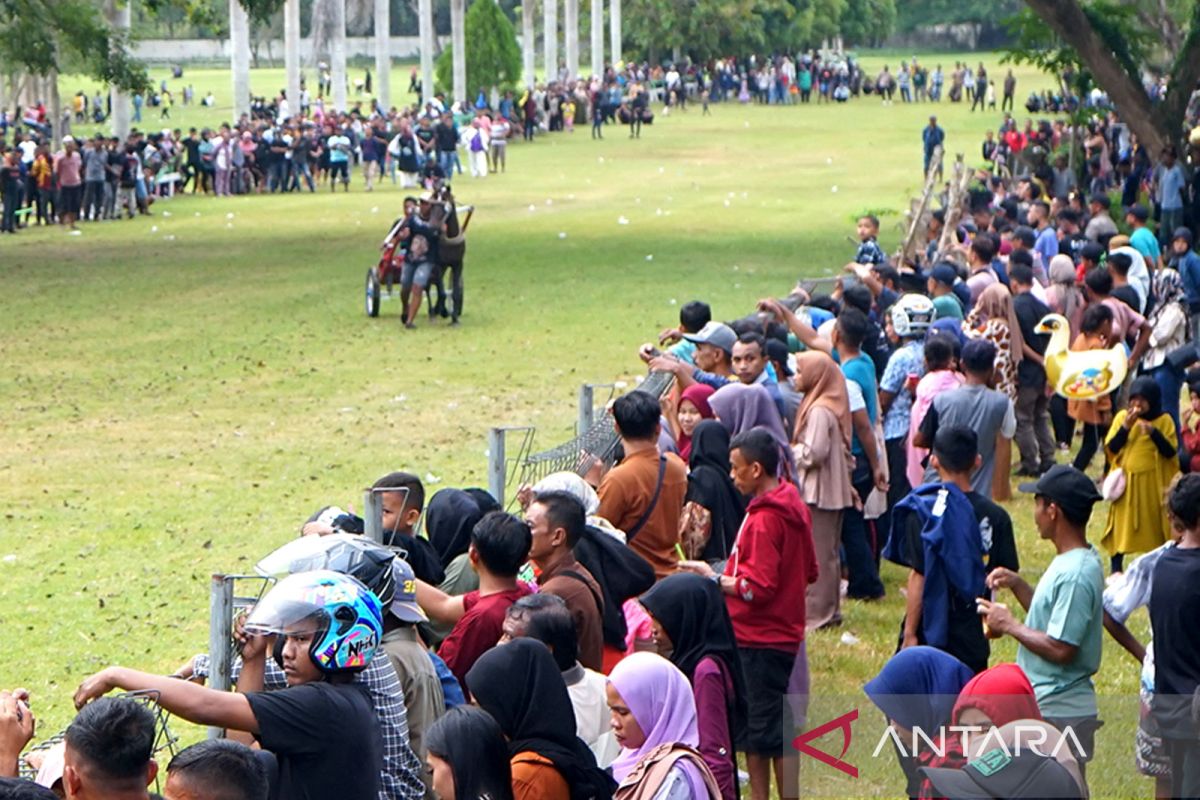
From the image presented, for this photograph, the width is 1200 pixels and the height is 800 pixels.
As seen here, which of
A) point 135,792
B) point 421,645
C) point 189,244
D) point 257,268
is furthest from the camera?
point 189,244

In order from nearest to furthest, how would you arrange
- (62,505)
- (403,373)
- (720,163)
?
(62,505) → (403,373) → (720,163)

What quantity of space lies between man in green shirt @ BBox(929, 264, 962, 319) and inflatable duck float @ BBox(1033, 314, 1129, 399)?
713 millimetres

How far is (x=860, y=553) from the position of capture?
10.5 m

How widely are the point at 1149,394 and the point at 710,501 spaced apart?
3.26m

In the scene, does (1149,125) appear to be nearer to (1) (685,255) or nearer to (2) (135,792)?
(1) (685,255)

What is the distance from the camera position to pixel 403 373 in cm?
1827

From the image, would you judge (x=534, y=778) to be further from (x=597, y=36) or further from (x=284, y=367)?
(x=597, y=36)

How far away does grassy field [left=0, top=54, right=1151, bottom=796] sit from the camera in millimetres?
10367

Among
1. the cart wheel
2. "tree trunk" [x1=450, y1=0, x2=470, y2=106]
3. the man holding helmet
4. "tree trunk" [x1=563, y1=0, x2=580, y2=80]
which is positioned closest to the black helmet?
the man holding helmet

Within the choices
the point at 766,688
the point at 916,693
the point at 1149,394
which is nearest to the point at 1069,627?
the point at 916,693

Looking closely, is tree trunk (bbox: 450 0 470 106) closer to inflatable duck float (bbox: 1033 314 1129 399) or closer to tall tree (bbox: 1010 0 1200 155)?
tall tree (bbox: 1010 0 1200 155)

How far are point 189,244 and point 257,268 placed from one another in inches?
152

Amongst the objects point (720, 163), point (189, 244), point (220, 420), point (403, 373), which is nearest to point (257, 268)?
point (189, 244)

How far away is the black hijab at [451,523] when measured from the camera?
717 cm
